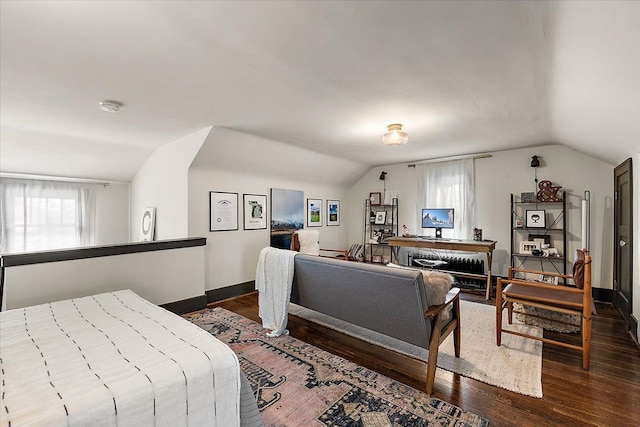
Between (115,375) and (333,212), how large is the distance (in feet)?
18.1

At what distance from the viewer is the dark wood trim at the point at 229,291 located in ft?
13.4

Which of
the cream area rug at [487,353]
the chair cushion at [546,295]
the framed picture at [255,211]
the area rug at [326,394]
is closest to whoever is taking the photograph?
the area rug at [326,394]

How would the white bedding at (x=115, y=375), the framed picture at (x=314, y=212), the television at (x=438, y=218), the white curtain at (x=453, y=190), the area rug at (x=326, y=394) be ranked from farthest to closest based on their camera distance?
the framed picture at (x=314, y=212) < the television at (x=438, y=218) < the white curtain at (x=453, y=190) < the area rug at (x=326, y=394) < the white bedding at (x=115, y=375)

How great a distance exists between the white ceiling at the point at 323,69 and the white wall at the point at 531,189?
585mm

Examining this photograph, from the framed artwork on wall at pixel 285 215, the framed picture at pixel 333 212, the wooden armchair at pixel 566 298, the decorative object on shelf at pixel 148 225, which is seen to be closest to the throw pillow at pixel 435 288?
the wooden armchair at pixel 566 298

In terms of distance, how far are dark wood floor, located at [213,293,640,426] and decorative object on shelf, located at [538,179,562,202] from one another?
2.05m

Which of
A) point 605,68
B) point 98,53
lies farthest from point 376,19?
→ point 98,53

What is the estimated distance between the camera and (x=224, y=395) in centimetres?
130

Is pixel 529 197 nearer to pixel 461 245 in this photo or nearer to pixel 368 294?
pixel 461 245

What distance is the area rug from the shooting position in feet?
5.76

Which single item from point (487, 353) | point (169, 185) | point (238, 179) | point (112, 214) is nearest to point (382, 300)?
point (487, 353)

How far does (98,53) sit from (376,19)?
6.10 ft

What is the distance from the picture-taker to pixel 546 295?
105 inches

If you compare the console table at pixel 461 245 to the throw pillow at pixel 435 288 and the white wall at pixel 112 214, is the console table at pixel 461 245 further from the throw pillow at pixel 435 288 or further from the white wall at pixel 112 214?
the white wall at pixel 112 214
